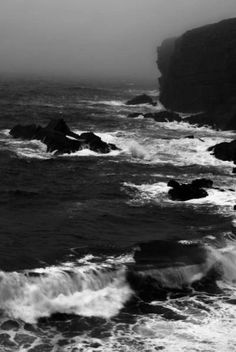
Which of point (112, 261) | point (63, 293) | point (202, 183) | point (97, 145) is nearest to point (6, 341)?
point (63, 293)

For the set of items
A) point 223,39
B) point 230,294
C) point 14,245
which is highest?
point 223,39

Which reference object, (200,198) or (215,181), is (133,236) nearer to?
(200,198)

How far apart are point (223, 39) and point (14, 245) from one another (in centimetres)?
6879

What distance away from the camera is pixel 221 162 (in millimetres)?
41406

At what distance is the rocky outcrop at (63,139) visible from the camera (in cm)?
4306

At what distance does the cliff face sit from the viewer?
75562 mm

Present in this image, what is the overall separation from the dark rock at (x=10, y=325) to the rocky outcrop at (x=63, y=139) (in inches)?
1051

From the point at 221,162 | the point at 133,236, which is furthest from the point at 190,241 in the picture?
the point at 221,162

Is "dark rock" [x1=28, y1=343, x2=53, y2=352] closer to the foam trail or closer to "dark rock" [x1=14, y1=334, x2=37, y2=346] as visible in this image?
"dark rock" [x1=14, y1=334, x2=37, y2=346]

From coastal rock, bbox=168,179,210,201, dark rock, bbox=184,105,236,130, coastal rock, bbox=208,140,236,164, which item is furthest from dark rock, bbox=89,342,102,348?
dark rock, bbox=184,105,236,130

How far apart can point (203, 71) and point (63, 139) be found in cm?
4470

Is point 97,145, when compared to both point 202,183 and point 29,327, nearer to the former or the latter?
point 202,183

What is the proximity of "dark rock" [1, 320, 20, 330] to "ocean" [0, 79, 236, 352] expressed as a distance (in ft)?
0.10

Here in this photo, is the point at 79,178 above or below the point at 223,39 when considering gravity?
below
